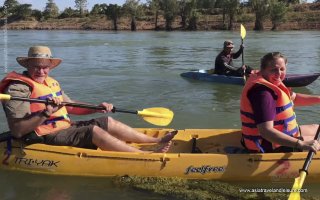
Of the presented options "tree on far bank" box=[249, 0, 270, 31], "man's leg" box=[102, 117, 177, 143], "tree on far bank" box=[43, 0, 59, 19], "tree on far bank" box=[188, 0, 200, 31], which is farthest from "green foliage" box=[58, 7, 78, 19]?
"man's leg" box=[102, 117, 177, 143]

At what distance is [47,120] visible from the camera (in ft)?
14.4

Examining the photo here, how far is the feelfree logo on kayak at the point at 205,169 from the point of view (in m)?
4.25

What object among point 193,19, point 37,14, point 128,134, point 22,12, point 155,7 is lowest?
point 128,134

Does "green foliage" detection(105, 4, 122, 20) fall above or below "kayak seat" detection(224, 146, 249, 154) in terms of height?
above

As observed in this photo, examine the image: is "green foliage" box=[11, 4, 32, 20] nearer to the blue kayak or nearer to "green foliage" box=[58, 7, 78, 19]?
"green foliage" box=[58, 7, 78, 19]

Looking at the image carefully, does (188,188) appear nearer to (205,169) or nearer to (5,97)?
(205,169)

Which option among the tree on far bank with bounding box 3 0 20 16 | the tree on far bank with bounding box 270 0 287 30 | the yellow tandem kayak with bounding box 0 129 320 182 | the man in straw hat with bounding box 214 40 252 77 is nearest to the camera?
the yellow tandem kayak with bounding box 0 129 320 182

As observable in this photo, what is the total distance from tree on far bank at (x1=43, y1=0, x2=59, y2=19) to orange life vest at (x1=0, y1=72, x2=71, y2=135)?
7764 centimetres

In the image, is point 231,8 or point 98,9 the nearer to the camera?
point 231,8

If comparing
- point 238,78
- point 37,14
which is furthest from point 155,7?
point 238,78

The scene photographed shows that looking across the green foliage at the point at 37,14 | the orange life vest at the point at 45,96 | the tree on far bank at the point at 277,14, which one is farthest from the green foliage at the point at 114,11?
the orange life vest at the point at 45,96

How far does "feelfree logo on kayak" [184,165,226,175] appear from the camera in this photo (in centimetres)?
425

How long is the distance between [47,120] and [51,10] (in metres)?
81.6

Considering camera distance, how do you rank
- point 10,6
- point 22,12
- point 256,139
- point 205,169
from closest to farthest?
1. point 256,139
2. point 205,169
3. point 22,12
4. point 10,6
